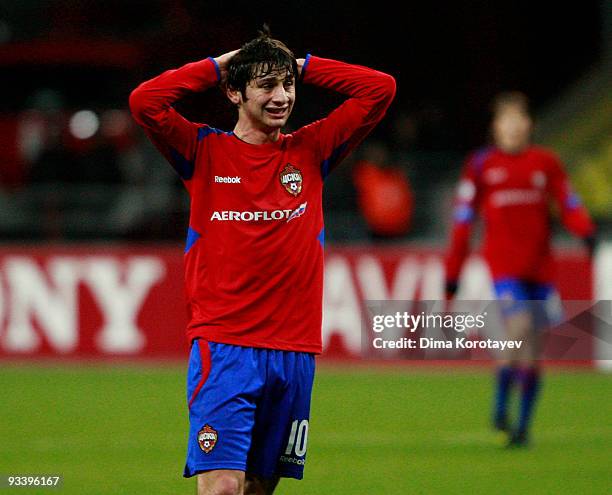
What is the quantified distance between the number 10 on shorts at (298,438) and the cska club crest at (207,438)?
0.37 meters

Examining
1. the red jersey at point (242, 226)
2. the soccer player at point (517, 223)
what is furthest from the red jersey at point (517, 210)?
the red jersey at point (242, 226)

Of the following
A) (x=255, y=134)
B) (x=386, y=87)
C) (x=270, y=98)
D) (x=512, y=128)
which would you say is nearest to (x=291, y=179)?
(x=255, y=134)

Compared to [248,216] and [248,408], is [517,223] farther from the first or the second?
[248,408]

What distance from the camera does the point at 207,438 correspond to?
512cm

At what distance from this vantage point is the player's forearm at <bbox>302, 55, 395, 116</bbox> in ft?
18.1

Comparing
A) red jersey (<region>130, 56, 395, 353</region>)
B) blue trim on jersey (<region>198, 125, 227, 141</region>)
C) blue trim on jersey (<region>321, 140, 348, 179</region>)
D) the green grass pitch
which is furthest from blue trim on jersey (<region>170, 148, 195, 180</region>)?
the green grass pitch

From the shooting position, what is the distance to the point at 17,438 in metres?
9.64

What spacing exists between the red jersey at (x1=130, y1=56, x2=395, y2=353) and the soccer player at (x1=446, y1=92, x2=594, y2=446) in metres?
4.45

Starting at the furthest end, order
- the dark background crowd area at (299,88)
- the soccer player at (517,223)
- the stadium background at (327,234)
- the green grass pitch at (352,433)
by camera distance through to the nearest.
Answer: the dark background crowd area at (299,88) < the soccer player at (517,223) < the stadium background at (327,234) < the green grass pitch at (352,433)

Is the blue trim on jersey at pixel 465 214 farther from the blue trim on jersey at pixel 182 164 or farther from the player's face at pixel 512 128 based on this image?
the blue trim on jersey at pixel 182 164

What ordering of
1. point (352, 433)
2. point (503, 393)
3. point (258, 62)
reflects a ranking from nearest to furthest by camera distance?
point (258, 62) → point (503, 393) → point (352, 433)

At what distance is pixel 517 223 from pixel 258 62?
5.00 m

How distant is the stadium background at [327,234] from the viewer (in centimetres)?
900

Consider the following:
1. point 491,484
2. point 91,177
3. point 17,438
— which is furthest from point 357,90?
point 91,177
